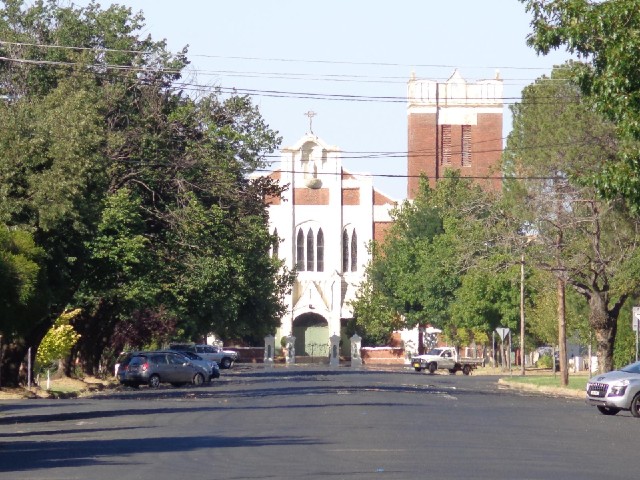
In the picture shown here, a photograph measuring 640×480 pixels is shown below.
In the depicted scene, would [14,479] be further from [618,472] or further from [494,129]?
[494,129]

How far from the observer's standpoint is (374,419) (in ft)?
85.8

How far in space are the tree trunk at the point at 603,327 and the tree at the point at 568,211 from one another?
34 mm

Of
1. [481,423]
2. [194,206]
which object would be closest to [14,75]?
[194,206]

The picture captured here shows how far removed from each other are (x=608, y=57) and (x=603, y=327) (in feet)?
79.1

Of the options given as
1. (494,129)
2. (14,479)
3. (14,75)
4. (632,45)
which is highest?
(494,129)

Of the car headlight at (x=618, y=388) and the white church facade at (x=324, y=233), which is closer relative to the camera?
the car headlight at (x=618, y=388)

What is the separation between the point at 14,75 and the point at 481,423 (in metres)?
22.0

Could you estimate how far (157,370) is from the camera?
49.6 metres

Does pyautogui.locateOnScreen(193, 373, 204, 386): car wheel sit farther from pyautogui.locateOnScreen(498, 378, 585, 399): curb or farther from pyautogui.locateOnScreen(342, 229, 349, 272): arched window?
pyautogui.locateOnScreen(342, 229, 349, 272): arched window

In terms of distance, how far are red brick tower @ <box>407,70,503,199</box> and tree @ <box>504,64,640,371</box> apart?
59.1m

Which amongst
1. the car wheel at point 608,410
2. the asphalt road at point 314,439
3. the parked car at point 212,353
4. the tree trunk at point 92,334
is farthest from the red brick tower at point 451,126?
the car wheel at point 608,410

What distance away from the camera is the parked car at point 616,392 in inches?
1163

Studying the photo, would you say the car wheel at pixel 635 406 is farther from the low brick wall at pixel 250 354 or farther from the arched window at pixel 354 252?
the arched window at pixel 354 252

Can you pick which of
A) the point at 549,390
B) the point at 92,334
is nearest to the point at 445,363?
the point at 92,334
